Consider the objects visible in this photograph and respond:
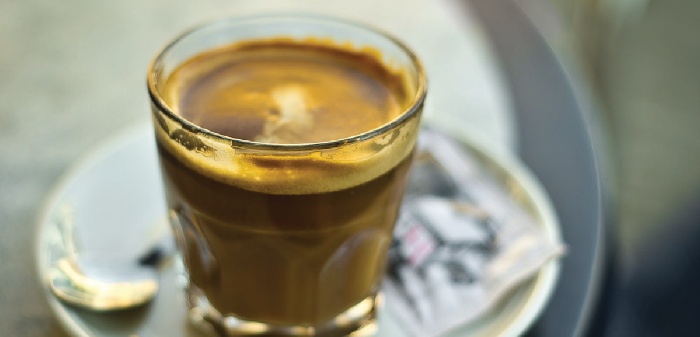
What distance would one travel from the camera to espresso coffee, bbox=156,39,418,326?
0.61 meters

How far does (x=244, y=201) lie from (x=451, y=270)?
31cm

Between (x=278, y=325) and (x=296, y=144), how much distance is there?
0.86ft

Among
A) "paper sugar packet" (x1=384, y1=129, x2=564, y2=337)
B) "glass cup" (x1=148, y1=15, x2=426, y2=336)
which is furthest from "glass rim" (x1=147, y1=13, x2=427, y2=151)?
"paper sugar packet" (x1=384, y1=129, x2=564, y2=337)

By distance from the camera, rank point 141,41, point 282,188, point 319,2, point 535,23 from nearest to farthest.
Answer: point 282,188 < point 535,23 < point 141,41 < point 319,2

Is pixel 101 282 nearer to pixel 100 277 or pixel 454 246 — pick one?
pixel 100 277

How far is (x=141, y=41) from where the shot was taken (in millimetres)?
1267

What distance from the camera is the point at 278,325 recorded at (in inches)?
30.0

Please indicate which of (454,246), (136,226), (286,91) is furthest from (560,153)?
(136,226)

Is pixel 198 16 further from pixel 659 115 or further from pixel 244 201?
pixel 659 115

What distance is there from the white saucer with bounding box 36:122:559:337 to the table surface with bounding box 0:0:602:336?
0.03 metres

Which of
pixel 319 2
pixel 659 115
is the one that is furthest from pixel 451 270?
pixel 659 115

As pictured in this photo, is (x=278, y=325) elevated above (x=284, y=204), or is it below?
below

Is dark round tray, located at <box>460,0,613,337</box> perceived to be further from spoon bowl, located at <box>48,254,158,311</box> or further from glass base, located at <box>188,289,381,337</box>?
spoon bowl, located at <box>48,254,158,311</box>

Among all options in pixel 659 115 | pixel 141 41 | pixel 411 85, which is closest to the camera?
pixel 411 85
